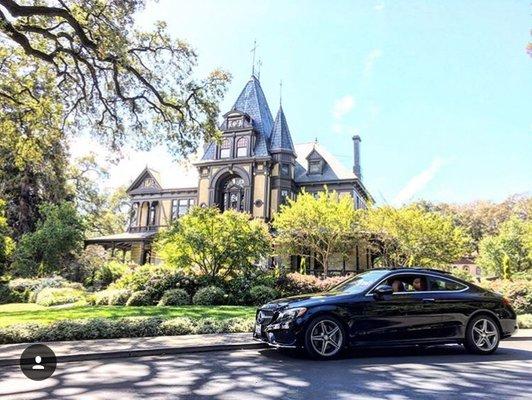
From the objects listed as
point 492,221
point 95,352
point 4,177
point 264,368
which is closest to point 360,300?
point 264,368

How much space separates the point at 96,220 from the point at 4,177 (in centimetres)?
1791

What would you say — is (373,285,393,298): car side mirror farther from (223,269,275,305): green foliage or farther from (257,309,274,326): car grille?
(223,269,275,305): green foliage

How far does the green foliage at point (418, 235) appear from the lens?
23.8 metres

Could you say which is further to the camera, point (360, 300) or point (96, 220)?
point (96, 220)

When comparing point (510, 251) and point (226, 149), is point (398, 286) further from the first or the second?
point (510, 251)

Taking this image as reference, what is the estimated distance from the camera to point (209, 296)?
17.7 meters

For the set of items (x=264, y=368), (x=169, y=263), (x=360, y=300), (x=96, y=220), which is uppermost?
(x=96, y=220)

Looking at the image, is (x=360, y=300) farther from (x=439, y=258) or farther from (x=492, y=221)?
(x=492, y=221)

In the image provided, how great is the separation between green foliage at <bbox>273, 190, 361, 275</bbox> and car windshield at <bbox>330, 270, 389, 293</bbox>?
1665cm

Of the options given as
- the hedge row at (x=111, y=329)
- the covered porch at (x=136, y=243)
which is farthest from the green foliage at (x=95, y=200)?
the hedge row at (x=111, y=329)

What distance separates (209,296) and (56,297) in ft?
27.4

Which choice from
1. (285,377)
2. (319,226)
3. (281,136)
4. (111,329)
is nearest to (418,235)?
(319,226)

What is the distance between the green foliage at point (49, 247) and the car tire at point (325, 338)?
2710 cm

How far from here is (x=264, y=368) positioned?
21.3 feet
